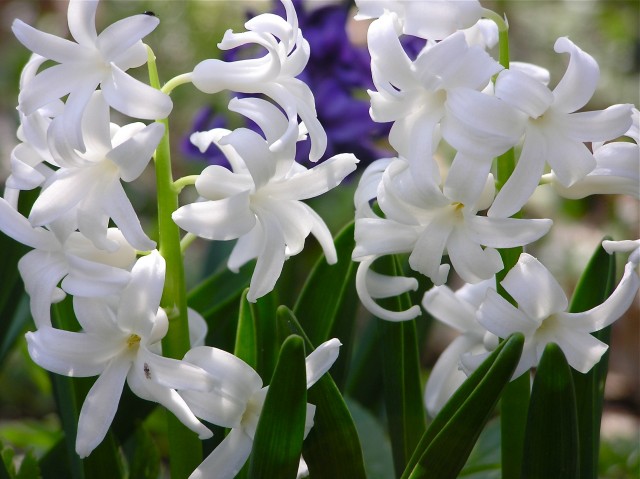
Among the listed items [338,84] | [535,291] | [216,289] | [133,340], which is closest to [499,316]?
[535,291]

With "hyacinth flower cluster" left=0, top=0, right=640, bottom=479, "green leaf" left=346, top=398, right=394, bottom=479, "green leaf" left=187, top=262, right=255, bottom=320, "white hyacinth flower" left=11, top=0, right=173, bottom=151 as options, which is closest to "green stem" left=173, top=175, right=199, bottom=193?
"hyacinth flower cluster" left=0, top=0, right=640, bottom=479

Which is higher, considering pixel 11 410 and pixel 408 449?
pixel 408 449

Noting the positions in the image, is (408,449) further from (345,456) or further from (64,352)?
(64,352)

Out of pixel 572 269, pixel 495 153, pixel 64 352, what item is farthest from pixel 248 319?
pixel 572 269

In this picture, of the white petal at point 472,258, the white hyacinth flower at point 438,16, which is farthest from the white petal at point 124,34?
the white petal at point 472,258

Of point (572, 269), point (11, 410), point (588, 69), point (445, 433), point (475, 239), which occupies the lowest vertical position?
point (11, 410)

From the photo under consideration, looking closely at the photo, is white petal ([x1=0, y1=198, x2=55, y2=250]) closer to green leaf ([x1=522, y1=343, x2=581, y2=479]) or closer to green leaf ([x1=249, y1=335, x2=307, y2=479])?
green leaf ([x1=249, y1=335, x2=307, y2=479])

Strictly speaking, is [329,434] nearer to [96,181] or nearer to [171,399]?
[171,399]
